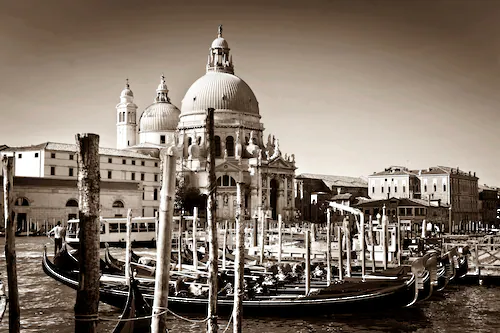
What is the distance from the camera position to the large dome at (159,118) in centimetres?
4922

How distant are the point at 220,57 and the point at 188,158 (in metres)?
9.14

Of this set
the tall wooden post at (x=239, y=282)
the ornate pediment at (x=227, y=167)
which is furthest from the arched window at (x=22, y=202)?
the tall wooden post at (x=239, y=282)

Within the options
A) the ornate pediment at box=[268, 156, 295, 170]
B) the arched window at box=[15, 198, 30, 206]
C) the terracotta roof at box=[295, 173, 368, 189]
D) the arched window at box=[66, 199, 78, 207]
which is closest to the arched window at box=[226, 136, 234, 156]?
the ornate pediment at box=[268, 156, 295, 170]

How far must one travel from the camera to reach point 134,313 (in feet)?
24.0

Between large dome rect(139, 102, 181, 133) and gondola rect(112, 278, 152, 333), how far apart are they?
41.6 m

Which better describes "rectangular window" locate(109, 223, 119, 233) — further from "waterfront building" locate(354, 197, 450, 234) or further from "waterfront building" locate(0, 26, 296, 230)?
"waterfront building" locate(354, 197, 450, 234)

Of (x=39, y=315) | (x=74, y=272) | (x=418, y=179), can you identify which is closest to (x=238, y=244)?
(x=39, y=315)

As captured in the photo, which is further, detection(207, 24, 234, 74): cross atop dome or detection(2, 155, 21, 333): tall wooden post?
detection(207, 24, 234, 74): cross atop dome

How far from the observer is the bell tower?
4916cm

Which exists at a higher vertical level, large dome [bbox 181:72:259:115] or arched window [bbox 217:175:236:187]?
large dome [bbox 181:72:259:115]

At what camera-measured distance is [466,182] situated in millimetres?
53531

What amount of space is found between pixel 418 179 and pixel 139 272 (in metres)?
41.7

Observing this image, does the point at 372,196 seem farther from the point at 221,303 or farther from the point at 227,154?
the point at 221,303

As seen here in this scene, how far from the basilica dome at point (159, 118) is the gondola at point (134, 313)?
41646 mm
